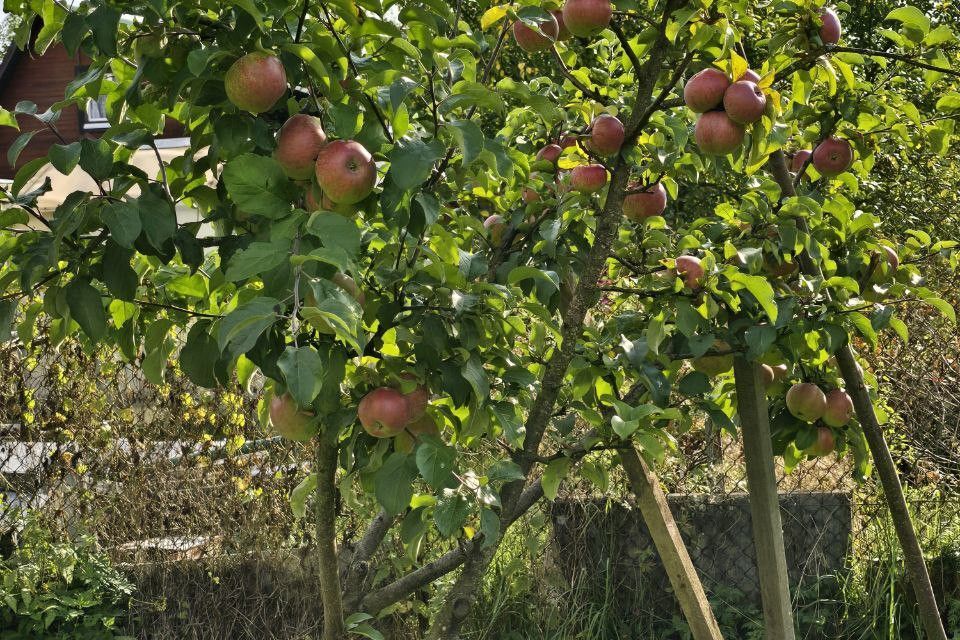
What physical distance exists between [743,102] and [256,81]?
2.80ft

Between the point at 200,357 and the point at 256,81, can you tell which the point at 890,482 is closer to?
the point at 200,357

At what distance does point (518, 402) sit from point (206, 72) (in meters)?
0.98

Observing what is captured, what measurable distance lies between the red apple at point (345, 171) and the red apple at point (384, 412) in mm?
335

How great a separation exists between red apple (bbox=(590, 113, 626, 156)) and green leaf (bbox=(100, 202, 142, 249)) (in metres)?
0.96

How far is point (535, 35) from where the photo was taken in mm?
1940

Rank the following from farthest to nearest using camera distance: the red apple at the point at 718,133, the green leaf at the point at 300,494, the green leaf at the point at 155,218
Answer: the green leaf at the point at 300,494 < the red apple at the point at 718,133 < the green leaf at the point at 155,218

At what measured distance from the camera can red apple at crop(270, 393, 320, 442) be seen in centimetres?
165

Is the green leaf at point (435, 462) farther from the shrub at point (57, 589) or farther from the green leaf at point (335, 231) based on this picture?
the shrub at point (57, 589)

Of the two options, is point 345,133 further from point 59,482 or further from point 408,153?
point 59,482

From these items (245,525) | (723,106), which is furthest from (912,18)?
(245,525)

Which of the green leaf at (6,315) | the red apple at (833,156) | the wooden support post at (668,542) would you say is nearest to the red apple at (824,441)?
the wooden support post at (668,542)

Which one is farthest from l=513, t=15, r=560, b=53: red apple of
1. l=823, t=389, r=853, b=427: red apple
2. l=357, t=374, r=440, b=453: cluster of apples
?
l=823, t=389, r=853, b=427: red apple

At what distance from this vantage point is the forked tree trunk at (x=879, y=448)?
2391mm

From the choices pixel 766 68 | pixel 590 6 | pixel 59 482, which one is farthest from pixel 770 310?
pixel 59 482
